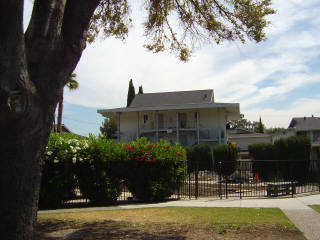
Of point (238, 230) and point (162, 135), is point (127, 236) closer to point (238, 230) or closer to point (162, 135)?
point (238, 230)

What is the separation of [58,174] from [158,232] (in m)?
5.66

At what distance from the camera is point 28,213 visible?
4449mm

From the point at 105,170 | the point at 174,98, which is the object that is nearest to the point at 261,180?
the point at 105,170

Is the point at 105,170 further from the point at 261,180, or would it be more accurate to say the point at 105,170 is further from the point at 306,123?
the point at 306,123

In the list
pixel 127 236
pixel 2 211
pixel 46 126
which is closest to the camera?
pixel 2 211

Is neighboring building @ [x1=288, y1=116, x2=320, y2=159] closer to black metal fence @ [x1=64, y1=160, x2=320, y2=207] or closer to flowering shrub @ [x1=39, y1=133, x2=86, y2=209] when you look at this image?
black metal fence @ [x1=64, y1=160, x2=320, y2=207]

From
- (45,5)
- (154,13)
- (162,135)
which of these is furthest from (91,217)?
(162,135)

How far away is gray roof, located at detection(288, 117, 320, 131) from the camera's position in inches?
1669

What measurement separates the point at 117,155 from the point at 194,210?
3.73 metres

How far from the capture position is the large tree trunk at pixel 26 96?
417 centimetres

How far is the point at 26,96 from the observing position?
4.23m

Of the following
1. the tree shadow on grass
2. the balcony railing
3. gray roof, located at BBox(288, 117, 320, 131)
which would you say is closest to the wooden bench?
the tree shadow on grass

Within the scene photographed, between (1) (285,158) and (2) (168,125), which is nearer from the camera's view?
(1) (285,158)

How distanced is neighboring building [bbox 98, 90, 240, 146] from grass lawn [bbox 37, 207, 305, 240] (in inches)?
945
